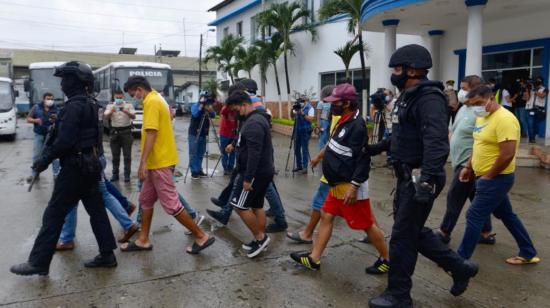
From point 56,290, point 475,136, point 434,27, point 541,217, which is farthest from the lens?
point 434,27

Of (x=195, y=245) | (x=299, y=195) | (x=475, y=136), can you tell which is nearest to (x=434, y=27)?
(x=299, y=195)

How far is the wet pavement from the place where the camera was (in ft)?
12.0

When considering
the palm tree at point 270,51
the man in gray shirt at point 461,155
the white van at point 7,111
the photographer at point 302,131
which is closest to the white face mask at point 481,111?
the man in gray shirt at point 461,155

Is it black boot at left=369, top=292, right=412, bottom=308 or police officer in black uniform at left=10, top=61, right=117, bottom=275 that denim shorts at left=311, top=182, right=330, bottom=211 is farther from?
police officer in black uniform at left=10, top=61, right=117, bottom=275

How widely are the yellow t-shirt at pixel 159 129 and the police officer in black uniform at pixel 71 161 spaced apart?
0.45 meters

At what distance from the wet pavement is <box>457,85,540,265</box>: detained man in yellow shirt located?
0.54m

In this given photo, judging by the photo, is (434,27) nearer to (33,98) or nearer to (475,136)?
(475,136)

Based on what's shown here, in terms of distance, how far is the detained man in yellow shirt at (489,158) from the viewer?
12.8 feet

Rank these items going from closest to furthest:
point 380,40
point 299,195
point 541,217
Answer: point 541,217 → point 299,195 → point 380,40

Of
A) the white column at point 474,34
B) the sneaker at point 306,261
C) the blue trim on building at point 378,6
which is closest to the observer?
the sneaker at point 306,261

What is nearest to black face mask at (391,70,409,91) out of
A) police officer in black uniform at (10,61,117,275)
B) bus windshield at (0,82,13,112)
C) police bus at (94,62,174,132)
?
police officer in black uniform at (10,61,117,275)

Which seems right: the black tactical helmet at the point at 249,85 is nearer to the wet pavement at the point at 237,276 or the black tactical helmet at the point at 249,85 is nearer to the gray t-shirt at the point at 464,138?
the wet pavement at the point at 237,276

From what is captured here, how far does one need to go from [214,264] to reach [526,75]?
11.5m

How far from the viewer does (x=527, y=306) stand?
3.56 meters
